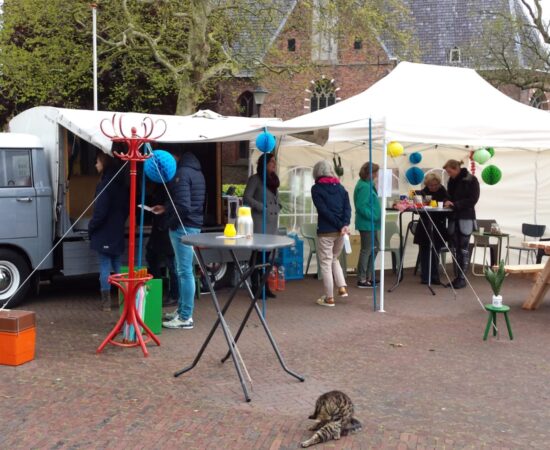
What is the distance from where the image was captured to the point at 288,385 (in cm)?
509

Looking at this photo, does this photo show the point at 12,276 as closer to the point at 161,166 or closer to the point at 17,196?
the point at 17,196

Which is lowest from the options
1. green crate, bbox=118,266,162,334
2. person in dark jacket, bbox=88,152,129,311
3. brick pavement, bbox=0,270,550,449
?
brick pavement, bbox=0,270,550,449

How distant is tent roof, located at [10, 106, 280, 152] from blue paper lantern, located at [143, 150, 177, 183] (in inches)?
20.3

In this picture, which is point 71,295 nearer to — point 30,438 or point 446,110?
point 30,438

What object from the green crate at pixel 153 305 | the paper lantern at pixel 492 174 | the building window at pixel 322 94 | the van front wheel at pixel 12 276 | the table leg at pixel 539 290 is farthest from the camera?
the building window at pixel 322 94

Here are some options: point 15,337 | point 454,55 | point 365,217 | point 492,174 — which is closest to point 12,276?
point 15,337

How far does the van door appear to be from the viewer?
7.39 m

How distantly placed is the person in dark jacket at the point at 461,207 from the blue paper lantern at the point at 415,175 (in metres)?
2.07

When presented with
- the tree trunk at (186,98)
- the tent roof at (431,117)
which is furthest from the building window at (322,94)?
the tent roof at (431,117)

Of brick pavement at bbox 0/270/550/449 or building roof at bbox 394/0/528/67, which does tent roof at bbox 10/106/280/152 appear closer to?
brick pavement at bbox 0/270/550/449

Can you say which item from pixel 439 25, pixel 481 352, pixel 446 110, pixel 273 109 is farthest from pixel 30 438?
pixel 439 25

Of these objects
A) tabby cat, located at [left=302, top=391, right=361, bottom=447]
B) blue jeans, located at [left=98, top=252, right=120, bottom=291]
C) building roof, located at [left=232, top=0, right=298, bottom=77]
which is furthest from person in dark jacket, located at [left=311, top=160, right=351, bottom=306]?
building roof, located at [left=232, top=0, right=298, bottom=77]

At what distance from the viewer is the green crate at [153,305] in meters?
6.29

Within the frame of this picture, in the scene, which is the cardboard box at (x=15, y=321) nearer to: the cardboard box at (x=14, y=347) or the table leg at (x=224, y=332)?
the cardboard box at (x=14, y=347)
